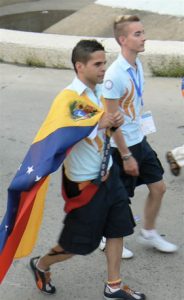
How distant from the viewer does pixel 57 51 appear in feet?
27.1

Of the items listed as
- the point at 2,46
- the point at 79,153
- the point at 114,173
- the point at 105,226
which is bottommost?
the point at 2,46

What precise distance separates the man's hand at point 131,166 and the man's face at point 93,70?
0.55 metres

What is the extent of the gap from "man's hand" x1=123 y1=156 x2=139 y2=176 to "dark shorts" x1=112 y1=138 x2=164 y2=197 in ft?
0.58

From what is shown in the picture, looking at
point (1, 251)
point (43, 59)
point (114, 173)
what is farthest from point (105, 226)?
point (43, 59)

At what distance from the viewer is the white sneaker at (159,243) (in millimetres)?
4016

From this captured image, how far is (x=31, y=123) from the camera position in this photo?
649 centimetres

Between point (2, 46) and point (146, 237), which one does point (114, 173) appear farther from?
point (2, 46)

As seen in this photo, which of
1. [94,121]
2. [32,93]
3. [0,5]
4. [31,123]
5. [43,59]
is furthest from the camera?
[0,5]

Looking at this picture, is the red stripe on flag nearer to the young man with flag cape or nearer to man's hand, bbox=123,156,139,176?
the young man with flag cape

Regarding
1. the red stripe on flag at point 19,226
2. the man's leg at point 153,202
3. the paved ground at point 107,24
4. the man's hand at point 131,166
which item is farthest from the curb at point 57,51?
the red stripe on flag at point 19,226

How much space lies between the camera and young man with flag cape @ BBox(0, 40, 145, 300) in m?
3.06

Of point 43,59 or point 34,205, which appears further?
point 43,59

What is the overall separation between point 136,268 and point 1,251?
1.04 meters

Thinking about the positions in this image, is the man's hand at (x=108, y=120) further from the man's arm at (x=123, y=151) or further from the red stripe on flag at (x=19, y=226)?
the red stripe on flag at (x=19, y=226)
